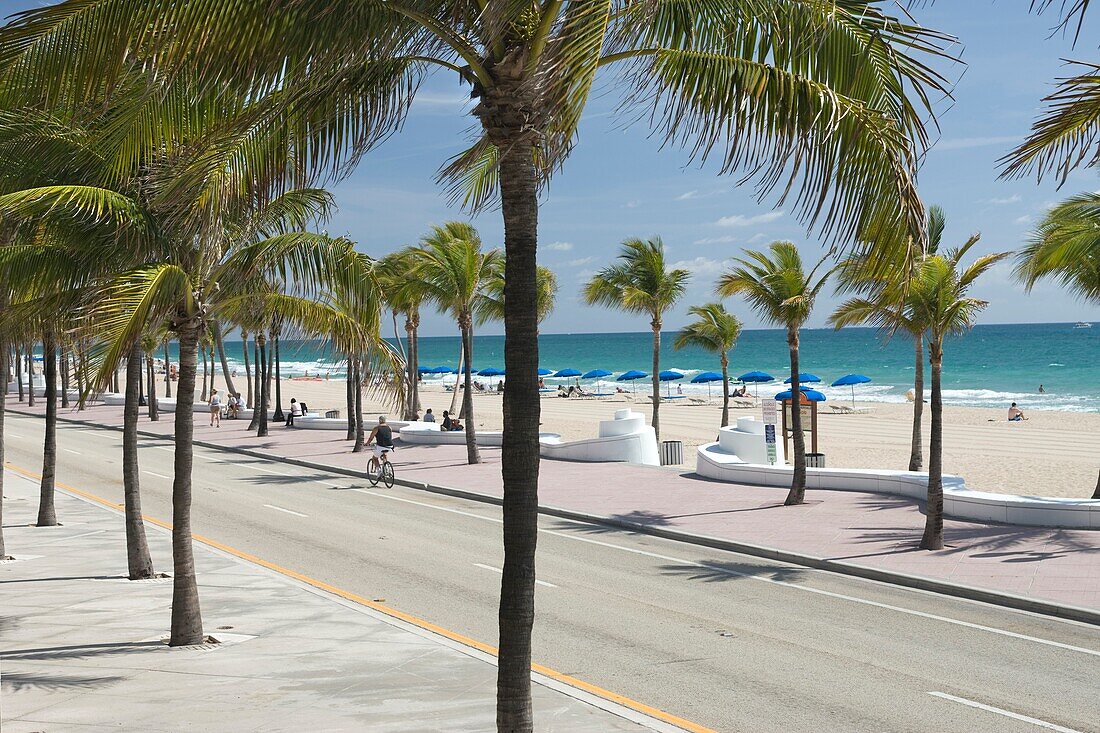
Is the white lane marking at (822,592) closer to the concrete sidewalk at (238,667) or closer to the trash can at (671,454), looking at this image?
the concrete sidewalk at (238,667)

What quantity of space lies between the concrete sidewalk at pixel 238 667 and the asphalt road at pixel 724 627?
89cm

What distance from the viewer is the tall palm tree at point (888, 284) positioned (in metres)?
5.21

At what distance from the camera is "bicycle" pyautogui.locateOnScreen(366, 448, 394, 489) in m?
26.7

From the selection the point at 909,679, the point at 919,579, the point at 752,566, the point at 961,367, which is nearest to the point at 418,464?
the point at 752,566

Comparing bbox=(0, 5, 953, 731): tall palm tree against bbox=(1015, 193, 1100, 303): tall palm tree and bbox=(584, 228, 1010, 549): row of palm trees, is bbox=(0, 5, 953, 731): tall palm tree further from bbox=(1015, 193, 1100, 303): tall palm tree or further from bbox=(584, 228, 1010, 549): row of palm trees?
bbox=(1015, 193, 1100, 303): tall palm tree

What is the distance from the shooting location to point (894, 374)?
114 meters

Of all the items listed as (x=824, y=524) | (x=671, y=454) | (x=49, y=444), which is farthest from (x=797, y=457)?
(x=49, y=444)

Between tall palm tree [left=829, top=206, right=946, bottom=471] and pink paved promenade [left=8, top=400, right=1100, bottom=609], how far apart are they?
364cm

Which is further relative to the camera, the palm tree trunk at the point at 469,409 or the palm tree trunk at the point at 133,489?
the palm tree trunk at the point at 469,409

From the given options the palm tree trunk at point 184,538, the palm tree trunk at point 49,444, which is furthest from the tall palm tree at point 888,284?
the palm tree trunk at point 49,444

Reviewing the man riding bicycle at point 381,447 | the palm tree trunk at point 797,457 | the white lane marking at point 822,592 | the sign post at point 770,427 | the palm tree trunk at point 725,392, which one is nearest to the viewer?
the white lane marking at point 822,592

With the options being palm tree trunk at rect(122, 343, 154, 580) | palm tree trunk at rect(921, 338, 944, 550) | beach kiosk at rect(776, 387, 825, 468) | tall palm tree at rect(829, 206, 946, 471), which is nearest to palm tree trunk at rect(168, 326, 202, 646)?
palm tree trunk at rect(122, 343, 154, 580)

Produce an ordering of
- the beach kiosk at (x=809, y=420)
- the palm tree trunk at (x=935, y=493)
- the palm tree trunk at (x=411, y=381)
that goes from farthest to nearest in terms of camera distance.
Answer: the palm tree trunk at (x=411, y=381), the beach kiosk at (x=809, y=420), the palm tree trunk at (x=935, y=493)

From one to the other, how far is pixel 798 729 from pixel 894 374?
112964mm
